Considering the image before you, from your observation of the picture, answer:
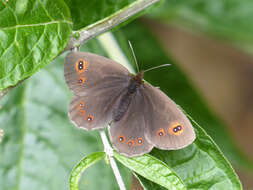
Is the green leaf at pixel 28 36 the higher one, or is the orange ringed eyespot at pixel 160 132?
the green leaf at pixel 28 36

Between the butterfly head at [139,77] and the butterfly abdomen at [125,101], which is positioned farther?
the butterfly head at [139,77]

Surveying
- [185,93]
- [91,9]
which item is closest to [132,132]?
[91,9]

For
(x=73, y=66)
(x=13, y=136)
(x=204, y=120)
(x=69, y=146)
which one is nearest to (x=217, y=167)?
Answer: (x=73, y=66)

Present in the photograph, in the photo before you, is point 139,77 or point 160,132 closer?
point 160,132

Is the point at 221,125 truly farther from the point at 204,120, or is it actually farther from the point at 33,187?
the point at 33,187

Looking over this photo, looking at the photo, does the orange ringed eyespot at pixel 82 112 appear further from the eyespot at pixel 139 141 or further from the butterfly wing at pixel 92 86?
the eyespot at pixel 139 141

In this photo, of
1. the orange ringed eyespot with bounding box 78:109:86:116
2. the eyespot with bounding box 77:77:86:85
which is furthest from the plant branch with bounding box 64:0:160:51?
the orange ringed eyespot with bounding box 78:109:86:116

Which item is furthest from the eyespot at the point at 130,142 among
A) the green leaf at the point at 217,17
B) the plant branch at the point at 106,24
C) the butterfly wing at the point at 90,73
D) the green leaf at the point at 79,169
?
the green leaf at the point at 217,17

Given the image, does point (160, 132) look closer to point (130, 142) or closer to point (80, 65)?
point (130, 142)
